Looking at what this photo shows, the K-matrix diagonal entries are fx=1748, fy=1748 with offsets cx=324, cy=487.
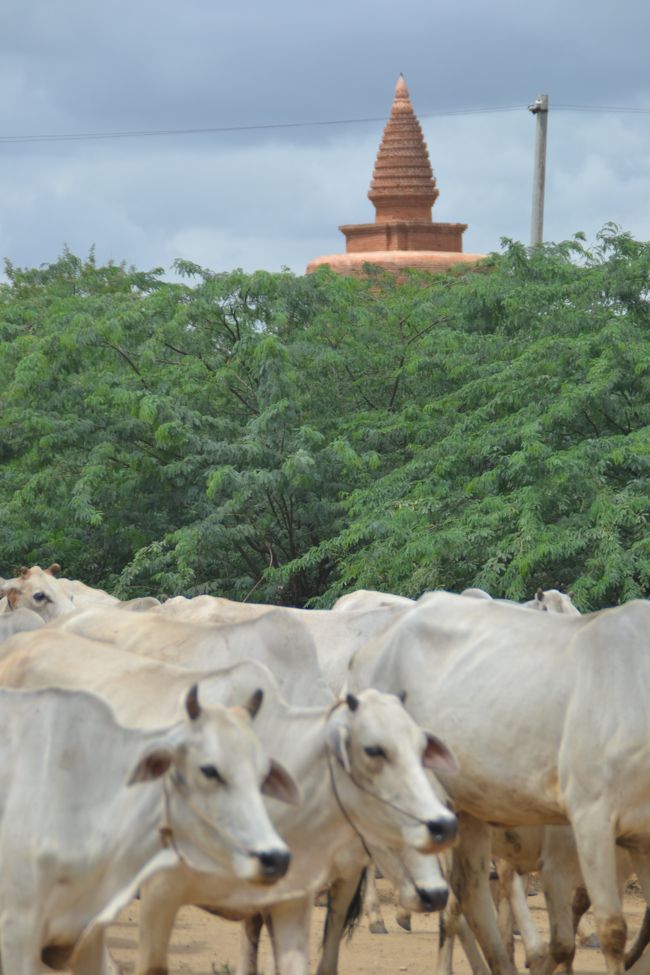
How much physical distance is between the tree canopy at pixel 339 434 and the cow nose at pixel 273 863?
6.82 metres

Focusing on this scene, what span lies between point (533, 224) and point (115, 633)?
1197 cm

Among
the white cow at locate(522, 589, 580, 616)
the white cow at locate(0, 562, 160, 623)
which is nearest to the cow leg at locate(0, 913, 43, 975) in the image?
the white cow at locate(522, 589, 580, 616)

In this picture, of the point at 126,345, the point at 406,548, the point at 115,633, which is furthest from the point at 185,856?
the point at 126,345

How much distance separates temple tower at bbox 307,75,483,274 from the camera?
84.9 feet

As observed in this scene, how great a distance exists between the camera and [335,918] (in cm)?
684

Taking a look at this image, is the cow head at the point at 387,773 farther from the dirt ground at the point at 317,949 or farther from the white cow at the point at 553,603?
the white cow at the point at 553,603

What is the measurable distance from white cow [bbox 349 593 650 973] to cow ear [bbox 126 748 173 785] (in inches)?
83.1

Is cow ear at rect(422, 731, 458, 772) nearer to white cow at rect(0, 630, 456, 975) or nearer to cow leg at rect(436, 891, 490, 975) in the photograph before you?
white cow at rect(0, 630, 456, 975)

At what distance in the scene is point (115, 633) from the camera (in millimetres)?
7348

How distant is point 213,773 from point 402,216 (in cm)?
2610

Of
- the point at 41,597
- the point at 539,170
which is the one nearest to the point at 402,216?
the point at 539,170

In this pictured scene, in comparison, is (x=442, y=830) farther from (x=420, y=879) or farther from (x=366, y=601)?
(x=366, y=601)

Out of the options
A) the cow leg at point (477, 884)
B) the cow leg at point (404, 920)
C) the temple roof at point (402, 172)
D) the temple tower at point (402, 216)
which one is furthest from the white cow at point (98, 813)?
the temple roof at point (402, 172)

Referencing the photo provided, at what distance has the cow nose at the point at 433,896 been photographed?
5.01 metres
